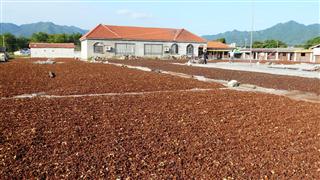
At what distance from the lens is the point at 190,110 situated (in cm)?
746

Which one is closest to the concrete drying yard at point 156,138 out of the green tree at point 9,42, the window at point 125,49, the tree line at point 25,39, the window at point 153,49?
the window at point 125,49

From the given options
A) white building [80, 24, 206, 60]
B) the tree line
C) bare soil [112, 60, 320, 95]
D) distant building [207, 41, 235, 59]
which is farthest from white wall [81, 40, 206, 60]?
the tree line

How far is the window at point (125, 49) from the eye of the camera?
1775 inches

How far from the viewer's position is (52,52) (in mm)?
52156

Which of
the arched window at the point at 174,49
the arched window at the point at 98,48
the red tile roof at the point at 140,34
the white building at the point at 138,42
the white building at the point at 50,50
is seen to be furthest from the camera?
the white building at the point at 50,50

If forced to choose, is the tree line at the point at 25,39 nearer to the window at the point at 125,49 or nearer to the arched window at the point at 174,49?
the window at the point at 125,49

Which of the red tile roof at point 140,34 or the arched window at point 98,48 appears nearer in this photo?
the arched window at point 98,48

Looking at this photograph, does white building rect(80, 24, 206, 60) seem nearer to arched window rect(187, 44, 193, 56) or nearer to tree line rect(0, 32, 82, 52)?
arched window rect(187, 44, 193, 56)

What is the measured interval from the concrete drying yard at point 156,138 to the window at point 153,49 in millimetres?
38192

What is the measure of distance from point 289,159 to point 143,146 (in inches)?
Answer: 83.1

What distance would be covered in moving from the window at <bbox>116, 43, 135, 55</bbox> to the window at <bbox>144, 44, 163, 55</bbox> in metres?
2.04

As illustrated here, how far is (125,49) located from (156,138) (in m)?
41.2

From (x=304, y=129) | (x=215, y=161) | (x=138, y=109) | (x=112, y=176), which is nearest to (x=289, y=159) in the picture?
(x=215, y=161)

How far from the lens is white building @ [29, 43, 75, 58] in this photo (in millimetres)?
50594
